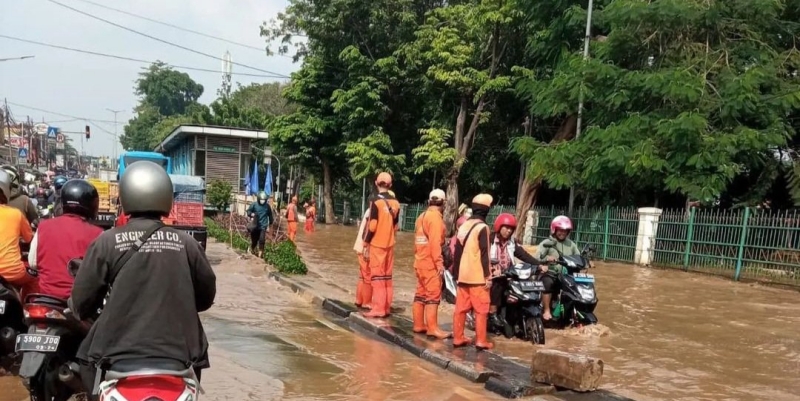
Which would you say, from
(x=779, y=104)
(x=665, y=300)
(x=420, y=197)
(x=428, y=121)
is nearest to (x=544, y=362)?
(x=665, y=300)

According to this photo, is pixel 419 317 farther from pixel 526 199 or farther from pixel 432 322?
pixel 526 199

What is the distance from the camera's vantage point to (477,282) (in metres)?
7.27

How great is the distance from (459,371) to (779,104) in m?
14.1

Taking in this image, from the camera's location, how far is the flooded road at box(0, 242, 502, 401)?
19.4 ft

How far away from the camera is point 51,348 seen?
4.29m

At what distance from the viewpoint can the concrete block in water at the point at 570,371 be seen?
5.94 metres

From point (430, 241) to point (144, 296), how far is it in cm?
546

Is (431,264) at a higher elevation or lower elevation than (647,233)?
higher

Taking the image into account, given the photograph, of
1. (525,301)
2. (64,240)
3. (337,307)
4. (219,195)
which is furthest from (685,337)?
(219,195)

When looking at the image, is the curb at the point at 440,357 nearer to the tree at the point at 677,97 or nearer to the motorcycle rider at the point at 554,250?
the motorcycle rider at the point at 554,250

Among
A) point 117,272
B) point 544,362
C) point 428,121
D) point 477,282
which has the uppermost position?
point 428,121

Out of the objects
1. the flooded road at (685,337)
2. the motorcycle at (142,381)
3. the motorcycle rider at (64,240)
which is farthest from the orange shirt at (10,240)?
the flooded road at (685,337)

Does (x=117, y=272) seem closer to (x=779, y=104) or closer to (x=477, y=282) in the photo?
(x=477, y=282)

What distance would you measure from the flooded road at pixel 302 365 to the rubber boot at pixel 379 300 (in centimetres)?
53
